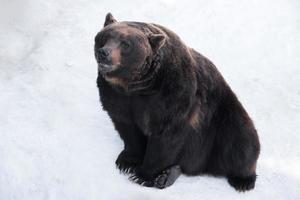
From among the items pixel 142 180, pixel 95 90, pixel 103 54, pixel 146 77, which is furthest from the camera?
pixel 95 90

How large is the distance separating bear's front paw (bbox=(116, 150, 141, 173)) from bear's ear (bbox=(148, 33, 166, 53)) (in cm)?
122

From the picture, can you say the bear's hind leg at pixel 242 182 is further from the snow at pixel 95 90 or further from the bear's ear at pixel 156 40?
the bear's ear at pixel 156 40

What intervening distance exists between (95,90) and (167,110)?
1.67 metres

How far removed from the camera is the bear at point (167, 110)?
3.64 metres

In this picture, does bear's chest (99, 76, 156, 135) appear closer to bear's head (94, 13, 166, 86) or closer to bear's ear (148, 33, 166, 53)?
bear's head (94, 13, 166, 86)

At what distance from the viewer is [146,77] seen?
3750mm

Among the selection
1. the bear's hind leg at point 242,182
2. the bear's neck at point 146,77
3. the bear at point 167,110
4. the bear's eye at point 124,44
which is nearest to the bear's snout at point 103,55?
the bear at point 167,110

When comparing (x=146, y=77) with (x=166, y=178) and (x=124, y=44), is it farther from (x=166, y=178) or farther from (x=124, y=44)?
(x=166, y=178)

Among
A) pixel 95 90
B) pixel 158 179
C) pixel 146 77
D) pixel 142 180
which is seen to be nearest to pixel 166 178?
pixel 158 179

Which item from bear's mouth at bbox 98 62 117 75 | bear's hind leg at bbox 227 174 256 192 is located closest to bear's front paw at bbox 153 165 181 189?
bear's hind leg at bbox 227 174 256 192

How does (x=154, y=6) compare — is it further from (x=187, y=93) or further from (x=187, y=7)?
(x=187, y=93)

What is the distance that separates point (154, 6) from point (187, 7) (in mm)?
374

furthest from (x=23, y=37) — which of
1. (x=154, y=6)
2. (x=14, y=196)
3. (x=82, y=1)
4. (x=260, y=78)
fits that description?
(x=260, y=78)

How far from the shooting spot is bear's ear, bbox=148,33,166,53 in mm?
3625
